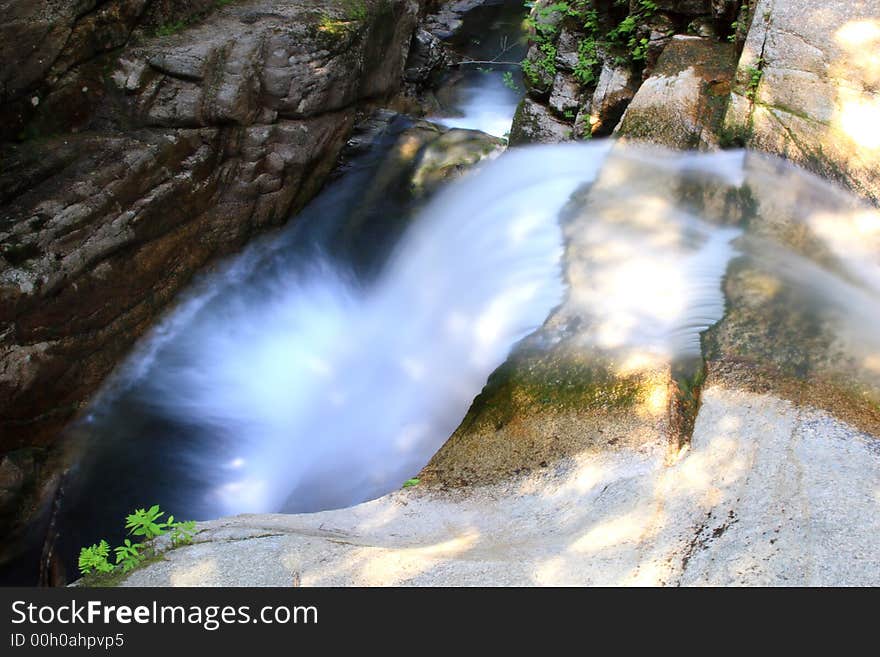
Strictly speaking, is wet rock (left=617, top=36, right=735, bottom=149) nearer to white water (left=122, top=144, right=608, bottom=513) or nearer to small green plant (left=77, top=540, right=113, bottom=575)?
white water (left=122, top=144, right=608, bottom=513)

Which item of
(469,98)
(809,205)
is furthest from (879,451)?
(469,98)

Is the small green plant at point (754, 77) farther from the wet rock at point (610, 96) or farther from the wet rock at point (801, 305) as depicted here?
the wet rock at point (610, 96)

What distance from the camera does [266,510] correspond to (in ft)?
17.4

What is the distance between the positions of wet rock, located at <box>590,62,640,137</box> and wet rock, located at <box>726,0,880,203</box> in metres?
1.62

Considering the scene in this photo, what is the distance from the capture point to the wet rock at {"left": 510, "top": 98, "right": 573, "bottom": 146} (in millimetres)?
8211

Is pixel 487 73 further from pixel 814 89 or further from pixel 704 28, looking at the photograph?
pixel 814 89

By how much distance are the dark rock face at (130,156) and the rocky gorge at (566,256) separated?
0.02m

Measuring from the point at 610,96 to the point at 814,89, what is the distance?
246 centimetres

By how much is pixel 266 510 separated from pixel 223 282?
2911 mm

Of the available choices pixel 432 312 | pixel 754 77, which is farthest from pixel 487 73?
pixel 432 312

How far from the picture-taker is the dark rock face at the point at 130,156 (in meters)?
5.77

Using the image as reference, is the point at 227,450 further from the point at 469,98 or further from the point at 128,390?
the point at 469,98

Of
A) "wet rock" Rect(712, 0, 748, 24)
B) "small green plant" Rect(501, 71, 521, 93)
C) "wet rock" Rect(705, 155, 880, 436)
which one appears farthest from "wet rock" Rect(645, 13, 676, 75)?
"small green plant" Rect(501, 71, 521, 93)

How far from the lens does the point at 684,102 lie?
6.15 m
